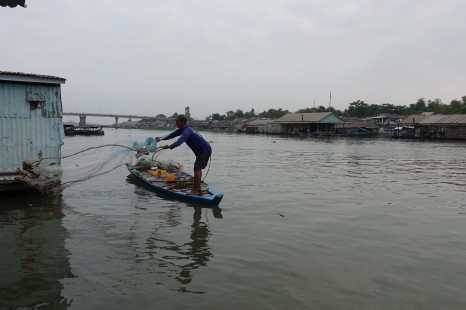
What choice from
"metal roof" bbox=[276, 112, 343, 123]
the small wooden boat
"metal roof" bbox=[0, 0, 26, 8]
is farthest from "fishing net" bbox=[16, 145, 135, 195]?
"metal roof" bbox=[276, 112, 343, 123]

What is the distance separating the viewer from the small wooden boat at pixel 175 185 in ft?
27.7

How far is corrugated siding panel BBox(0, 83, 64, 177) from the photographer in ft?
27.5

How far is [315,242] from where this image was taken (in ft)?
20.4

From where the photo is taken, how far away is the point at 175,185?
32.8ft

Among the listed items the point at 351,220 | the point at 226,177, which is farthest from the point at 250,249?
the point at 226,177

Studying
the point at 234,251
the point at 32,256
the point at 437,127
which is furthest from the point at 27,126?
the point at 437,127

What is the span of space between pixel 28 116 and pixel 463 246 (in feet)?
30.6

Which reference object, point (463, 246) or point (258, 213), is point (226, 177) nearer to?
point (258, 213)

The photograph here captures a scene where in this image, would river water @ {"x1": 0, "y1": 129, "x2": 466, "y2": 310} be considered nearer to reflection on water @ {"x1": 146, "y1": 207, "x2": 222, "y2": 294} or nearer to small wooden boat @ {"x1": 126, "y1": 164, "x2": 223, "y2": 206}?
reflection on water @ {"x1": 146, "y1": 207, "x2": 222, "y2": 294}

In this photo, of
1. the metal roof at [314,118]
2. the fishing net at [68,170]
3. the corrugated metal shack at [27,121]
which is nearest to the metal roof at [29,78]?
the corrugated metal shack at [27,121]

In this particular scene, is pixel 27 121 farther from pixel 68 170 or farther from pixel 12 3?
pixel 12 3

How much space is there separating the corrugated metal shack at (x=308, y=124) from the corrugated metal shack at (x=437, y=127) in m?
11.5

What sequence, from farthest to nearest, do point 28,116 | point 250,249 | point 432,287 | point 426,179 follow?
point 426,179 → point 28,116 → point 250,249 → point 432,287

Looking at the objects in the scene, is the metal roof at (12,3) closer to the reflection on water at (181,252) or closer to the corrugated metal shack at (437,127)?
the reflection on water at (181,252)
